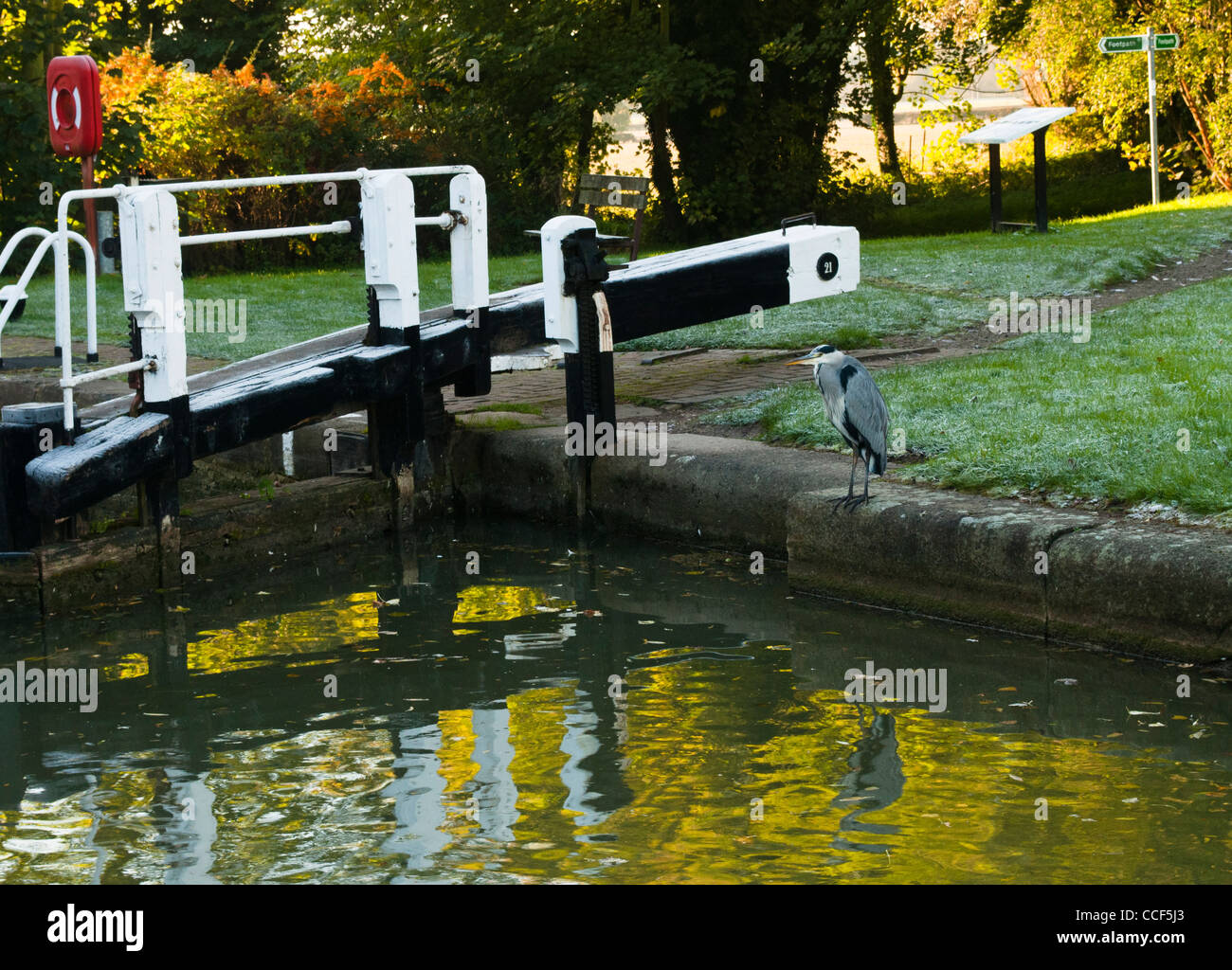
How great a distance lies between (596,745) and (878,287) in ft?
30.2

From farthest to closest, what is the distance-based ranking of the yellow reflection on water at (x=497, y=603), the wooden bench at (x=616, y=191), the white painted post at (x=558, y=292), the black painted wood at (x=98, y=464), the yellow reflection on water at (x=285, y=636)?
the wooden bench at (x=616, y=191) < the white painted post at (x=558, y=292) < the yellow reflection on water at (x=497, y=603) < the black painted wood at (x=98, y=464) < the yellow reflection on water at (x=285, y=636)

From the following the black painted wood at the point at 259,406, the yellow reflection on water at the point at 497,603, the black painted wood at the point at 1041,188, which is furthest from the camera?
the black painted wood at the point at 1041,188

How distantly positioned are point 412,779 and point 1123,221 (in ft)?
50.8

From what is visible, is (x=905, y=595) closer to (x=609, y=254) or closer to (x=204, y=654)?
(x=204, y=654)

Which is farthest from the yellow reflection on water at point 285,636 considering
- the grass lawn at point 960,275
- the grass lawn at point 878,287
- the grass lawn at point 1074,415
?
the grass lawn at point 960,275

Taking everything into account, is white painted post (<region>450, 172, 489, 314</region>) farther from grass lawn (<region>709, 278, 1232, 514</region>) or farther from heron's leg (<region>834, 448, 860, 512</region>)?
heron's leg (<region>834, 448, 860, 512</region>)

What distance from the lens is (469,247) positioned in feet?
27.6

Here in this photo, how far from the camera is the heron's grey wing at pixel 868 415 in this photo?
6.25 m

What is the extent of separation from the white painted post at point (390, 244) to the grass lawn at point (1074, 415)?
1.86 metres

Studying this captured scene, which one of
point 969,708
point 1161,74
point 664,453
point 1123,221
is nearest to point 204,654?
point 664,453

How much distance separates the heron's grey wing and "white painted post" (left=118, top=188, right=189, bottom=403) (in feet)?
10.1

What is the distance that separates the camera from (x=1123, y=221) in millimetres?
17984

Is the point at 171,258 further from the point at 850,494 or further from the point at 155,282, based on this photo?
the point at 850,494

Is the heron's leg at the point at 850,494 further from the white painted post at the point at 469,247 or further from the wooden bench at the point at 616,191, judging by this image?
the wooden bench at the point at 616,191
